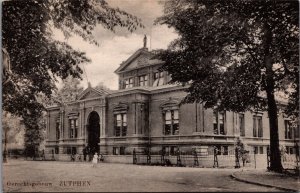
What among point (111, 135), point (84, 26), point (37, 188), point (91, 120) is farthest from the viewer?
point (91, 120)

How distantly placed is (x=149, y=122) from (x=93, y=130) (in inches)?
192

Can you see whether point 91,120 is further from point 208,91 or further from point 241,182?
point 241,182

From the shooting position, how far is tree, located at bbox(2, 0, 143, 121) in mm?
10570

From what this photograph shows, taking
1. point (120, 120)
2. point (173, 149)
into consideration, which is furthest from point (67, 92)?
point (173, 149)

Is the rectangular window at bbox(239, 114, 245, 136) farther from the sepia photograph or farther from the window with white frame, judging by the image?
the sepia photograph

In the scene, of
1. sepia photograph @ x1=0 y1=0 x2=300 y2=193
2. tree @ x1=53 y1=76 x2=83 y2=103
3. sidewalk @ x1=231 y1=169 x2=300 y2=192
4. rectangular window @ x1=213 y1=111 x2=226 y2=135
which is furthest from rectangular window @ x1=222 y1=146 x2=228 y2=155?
sidewalk @ x1=231 y1=169 x2=300 y2=192

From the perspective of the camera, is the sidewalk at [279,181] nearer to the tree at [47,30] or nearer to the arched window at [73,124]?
the tree at [47,30]

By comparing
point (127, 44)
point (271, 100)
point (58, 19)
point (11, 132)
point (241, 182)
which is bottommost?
point (241, 182)

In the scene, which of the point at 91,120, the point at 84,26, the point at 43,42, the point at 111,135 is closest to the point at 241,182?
the point at 84,26

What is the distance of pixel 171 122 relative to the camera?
69.2 ft

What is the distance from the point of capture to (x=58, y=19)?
1084 centimetres

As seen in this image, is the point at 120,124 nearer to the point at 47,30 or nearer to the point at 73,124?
the point at 73,124

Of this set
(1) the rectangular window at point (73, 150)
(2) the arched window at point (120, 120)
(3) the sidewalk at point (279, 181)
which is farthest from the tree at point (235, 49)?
(1) the rectangular window at point (73, 150)

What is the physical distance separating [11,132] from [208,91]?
776cm
